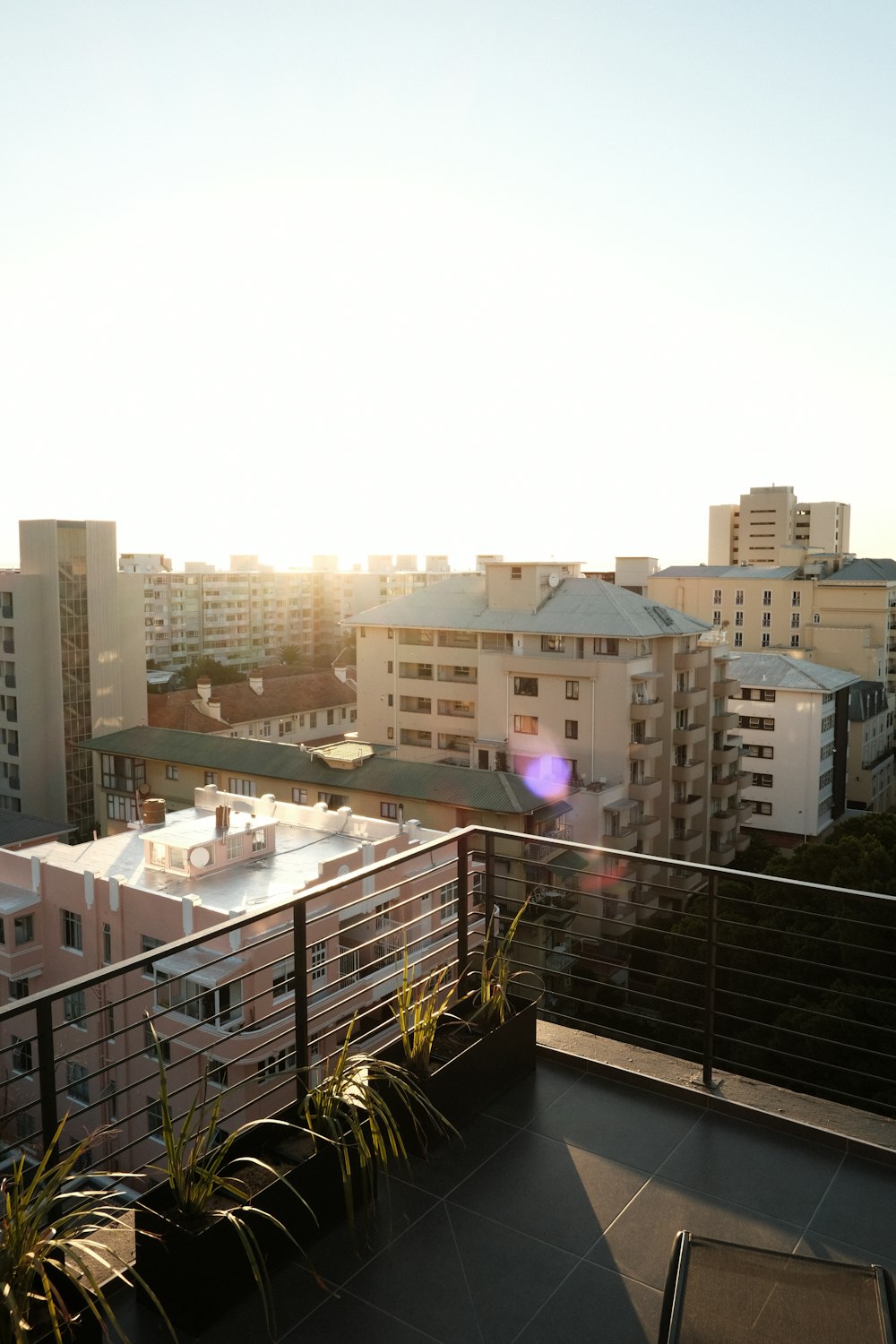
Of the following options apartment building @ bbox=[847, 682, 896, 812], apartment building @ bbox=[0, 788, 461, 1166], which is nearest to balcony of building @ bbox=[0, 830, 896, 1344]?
apartment building @ bbox=[0, 788, 461, 1166]

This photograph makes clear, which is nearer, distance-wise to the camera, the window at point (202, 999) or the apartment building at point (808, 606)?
the window at point (202, 999)

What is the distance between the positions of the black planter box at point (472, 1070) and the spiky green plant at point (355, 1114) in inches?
6.0

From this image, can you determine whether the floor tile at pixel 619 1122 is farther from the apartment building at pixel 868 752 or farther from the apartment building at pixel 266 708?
the apartment building at pixel 868 752

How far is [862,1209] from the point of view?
9.24 ft

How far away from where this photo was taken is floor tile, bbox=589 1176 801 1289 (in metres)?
2.59

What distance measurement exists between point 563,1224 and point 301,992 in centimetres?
100

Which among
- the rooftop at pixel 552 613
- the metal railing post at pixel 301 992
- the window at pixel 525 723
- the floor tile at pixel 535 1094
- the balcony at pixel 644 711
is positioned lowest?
the window at pixel 525 723

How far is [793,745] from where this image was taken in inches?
1394

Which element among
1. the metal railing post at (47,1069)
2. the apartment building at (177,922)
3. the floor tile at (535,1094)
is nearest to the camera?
the metal railing post at (47,1069)

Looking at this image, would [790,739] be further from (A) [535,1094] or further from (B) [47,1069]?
(B) [47,1069]

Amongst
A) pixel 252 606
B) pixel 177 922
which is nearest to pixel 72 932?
pixel 177 922

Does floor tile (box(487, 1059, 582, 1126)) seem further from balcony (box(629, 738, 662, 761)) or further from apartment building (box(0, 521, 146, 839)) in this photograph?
apartment building (box(0, 521, 146, 839))

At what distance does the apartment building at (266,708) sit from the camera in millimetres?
42094

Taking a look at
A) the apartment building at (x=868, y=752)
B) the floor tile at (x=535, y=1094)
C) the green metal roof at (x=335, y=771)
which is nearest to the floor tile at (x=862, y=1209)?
the floor tile at (x=535, y=1094)
